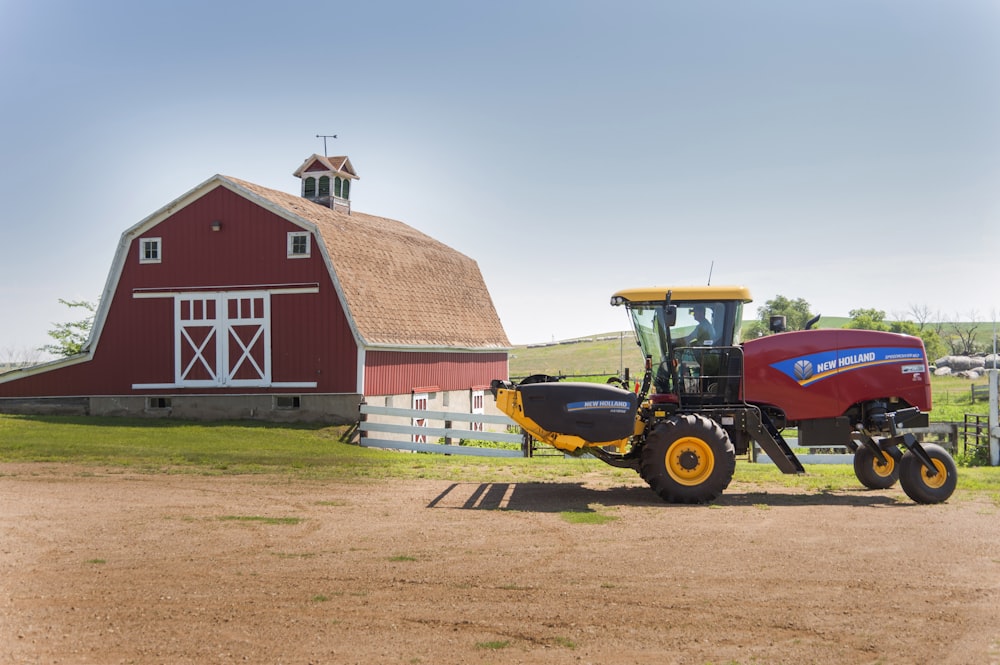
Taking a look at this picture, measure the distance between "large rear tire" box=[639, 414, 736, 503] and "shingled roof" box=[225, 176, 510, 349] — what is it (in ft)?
39.5

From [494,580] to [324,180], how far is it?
24.8 metres

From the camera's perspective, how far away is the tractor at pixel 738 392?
12.5m

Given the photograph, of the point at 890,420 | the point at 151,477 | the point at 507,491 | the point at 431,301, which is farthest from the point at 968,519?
the point at 431,301

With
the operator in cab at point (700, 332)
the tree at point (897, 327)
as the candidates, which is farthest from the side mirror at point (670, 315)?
the tree at point (897, 327)

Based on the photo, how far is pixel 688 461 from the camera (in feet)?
40.3

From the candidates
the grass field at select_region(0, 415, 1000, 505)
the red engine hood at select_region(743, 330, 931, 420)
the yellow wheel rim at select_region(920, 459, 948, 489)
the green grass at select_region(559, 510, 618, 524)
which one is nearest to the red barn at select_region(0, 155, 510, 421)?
the grass field at select_region(0, 415, 1000, 505)

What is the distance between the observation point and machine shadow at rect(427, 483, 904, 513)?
1216 centimetres

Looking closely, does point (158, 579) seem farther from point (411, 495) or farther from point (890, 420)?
point (890, 420)

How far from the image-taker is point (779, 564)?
8.60 meters

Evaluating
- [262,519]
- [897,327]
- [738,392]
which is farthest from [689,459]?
[897,327]

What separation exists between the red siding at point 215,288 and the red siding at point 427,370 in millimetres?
867

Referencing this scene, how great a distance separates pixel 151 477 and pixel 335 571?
7772 mm

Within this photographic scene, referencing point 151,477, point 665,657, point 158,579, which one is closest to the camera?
point 665,657

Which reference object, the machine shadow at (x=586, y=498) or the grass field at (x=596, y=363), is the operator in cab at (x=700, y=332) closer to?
the machine shadow at (x=586, y=498)
